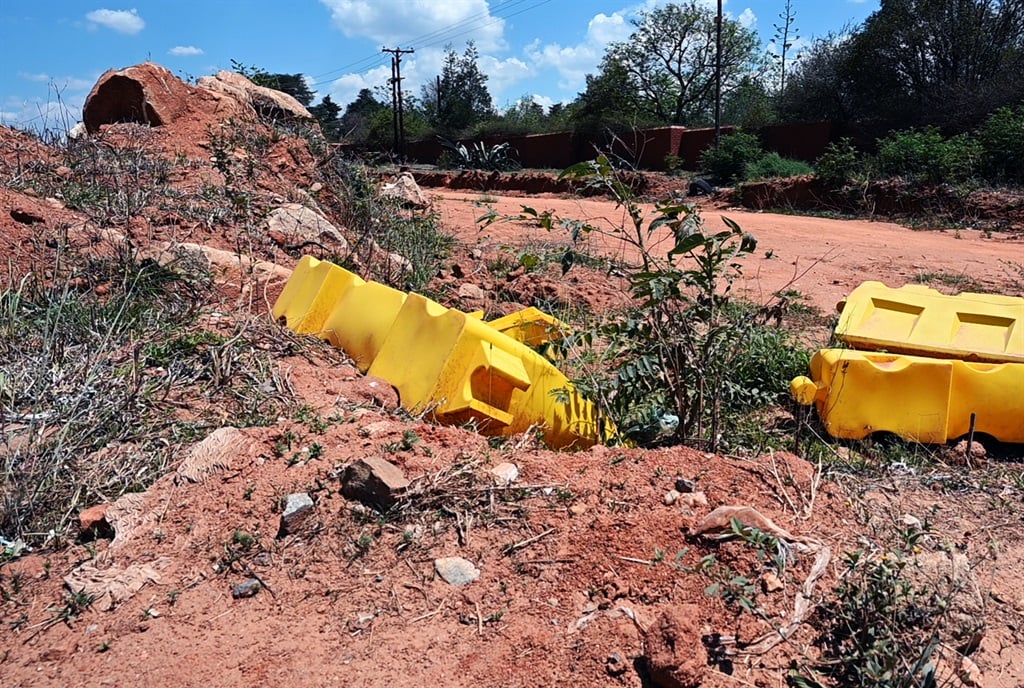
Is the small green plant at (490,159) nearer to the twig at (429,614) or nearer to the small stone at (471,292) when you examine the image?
the small stone at (471,292)

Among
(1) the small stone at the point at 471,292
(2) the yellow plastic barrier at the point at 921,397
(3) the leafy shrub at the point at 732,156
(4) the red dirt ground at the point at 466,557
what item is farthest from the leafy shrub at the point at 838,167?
(4) the red dirt ground at the point at 466,557

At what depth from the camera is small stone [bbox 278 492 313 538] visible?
2570 millimetres

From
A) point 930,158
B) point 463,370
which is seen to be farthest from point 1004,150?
point 463,370

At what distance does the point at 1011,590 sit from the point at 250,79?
489 inches

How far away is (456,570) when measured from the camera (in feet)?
8.00

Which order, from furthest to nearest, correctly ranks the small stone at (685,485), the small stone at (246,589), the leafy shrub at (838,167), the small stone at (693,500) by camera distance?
the leafy shrub at (838,167)
the small stone at (685,485)
the small stone at (693,500)
the small stone at (246,589)

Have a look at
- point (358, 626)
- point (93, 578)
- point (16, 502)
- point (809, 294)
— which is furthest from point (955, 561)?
point (809, 294)

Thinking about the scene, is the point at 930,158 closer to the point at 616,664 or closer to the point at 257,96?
the point at 257,96

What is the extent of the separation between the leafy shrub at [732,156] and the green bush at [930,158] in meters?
4.34

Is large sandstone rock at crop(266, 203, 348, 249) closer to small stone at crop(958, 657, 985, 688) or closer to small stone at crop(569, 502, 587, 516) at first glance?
small stone at crop(569, 502, 587, 516)

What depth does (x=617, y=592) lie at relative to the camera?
225 cm

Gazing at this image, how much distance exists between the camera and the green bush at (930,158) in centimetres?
1509

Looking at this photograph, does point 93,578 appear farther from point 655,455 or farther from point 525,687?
point 655,455

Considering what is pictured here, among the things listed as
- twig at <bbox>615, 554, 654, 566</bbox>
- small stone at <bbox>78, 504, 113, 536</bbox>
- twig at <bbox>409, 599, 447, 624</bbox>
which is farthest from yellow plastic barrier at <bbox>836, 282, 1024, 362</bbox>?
small stone at <bbox>78, 504, 113, 536</bbox>
